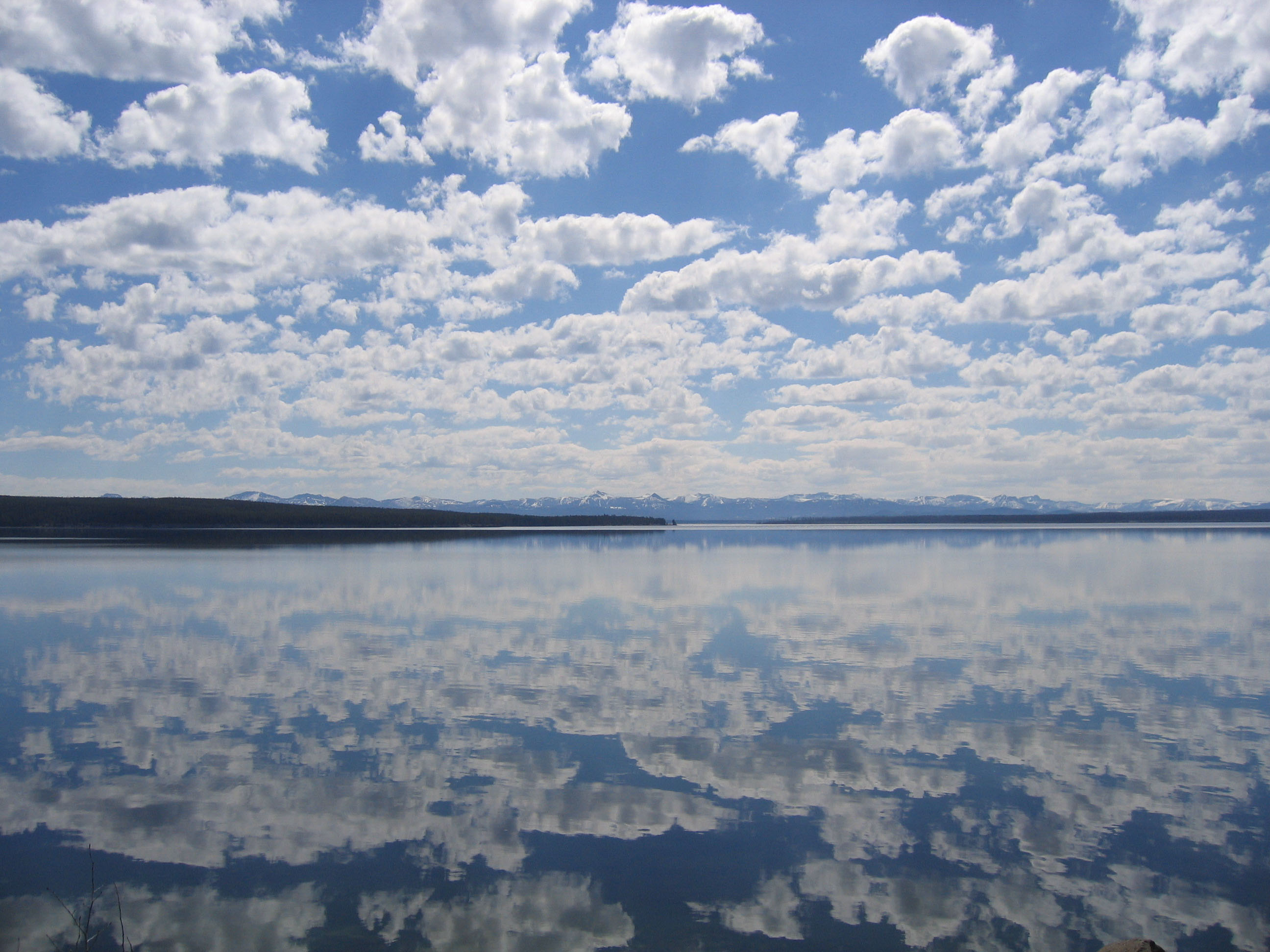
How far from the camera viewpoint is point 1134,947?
5867mm

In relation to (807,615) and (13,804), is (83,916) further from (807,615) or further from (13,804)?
(807,615)

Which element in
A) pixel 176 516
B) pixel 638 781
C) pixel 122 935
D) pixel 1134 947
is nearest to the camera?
pixel 1134 947

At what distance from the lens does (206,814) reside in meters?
9.48

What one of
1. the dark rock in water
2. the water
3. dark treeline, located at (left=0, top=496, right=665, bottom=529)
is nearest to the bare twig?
the water

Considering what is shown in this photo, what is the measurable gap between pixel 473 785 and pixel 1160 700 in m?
11.8

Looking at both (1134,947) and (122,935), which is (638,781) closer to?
(122,935)

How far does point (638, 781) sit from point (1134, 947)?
5841mm

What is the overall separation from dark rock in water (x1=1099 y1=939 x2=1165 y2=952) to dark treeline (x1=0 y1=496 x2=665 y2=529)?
15222cm

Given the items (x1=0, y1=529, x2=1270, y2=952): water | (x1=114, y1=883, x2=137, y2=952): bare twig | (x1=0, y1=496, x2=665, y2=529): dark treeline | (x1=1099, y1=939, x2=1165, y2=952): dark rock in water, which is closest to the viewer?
(x1=1099, y1=939, x2=1165, y2=952): dark rock in water

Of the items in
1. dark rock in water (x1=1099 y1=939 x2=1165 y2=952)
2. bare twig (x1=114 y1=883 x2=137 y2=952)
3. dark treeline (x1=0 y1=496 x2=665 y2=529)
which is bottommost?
bare twig (x1=114 y1=883 x2=137 y2=952)

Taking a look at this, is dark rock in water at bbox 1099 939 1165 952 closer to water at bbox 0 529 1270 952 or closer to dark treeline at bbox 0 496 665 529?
water at bbox 0 529 1270 952

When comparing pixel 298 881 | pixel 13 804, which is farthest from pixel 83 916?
pixel 13 804

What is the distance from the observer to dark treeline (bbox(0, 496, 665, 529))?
144 meters

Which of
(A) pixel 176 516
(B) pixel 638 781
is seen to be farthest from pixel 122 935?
(A) pixel 176 516
